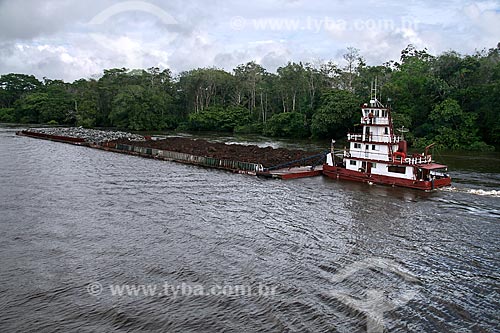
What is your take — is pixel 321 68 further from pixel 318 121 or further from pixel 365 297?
pixel 365 297

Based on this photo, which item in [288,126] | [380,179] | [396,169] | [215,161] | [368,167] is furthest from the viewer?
[288,126]

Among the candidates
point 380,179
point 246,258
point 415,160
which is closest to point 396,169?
point 380,179

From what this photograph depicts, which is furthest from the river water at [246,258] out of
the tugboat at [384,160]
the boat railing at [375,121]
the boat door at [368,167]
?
the boat railing at [375,121]

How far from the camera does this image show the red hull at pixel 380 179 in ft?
118

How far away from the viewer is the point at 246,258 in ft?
68.8

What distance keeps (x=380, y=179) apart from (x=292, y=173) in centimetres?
835

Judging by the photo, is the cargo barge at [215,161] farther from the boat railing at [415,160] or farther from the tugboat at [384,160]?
the boat railing at [415,160]

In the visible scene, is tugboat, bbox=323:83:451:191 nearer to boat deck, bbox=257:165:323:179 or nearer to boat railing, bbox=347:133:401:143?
boat railing, bbox=347:133:401:143

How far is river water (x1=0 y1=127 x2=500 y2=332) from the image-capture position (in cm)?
1576

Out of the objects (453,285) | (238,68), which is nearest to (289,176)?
(453,285)

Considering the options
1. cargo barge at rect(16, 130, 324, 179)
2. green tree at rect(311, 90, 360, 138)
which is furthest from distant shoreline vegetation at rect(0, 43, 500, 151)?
cargo barge at rect(16, 130, 324, 179)

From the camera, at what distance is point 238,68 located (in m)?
114

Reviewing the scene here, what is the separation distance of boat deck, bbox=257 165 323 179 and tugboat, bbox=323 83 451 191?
2656 millimetres

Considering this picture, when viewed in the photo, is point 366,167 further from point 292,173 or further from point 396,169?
point 292,173
